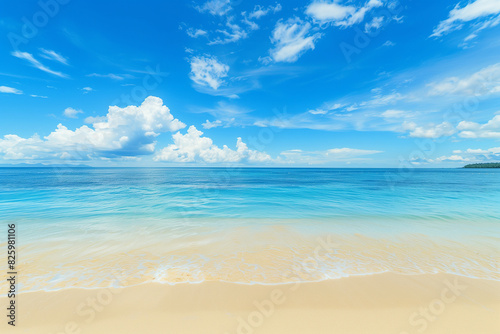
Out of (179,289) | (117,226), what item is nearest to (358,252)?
(179,289)

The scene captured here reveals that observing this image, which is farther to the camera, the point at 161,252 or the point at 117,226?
the point at 117,226

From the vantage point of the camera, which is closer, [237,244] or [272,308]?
[272,308]

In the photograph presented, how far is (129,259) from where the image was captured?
23.2 ft

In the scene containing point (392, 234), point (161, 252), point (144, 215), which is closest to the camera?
point (161, 252)

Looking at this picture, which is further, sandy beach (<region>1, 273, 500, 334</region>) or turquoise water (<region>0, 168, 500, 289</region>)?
turquoise water (<region>0, 168, 500, 289</region>)

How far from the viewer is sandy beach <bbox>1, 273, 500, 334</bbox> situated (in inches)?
160

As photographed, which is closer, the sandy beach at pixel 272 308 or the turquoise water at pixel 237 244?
the sandy beach at pixel 272 308

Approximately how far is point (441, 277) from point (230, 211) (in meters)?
12.1

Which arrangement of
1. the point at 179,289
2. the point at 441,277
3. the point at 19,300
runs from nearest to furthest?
the point at 19,300
the point at 179,289
the point at 441,277

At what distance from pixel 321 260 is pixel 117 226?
1087 cm

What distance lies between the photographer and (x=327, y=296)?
4.98 metres

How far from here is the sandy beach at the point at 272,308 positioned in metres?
4.05

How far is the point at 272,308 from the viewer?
462 cm

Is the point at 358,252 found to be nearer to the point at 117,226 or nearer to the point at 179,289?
the point at 179,289
